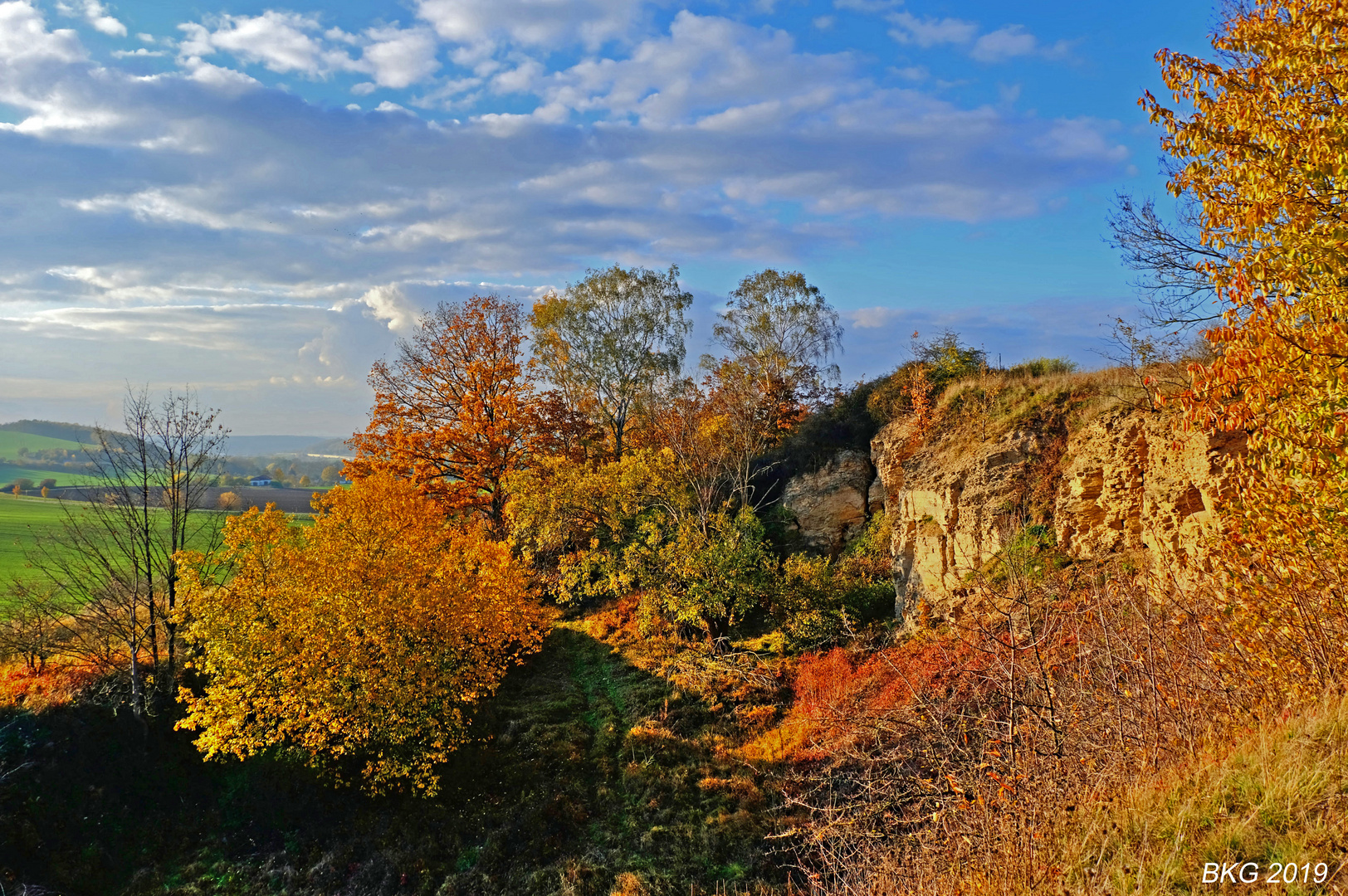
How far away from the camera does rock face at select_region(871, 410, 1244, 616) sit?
1191 cm

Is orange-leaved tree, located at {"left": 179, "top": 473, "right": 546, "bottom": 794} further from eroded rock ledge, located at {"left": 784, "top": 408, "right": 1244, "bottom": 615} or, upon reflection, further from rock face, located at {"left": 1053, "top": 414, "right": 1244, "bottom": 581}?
rock face, located at {"left": 1053, "top": 414, "right": 1244, "bottom": 581}

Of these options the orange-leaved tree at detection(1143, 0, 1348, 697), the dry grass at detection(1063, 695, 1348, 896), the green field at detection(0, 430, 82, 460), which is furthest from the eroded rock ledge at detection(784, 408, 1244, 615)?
the green field at detection(0, 430, 82, 460)

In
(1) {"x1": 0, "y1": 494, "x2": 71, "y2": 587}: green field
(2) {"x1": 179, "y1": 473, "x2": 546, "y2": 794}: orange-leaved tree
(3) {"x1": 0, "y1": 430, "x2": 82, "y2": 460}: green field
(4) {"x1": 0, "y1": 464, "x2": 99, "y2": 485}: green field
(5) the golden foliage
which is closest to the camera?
(2) {"x1": 179, "y1": 473, "x2": 546, "y2": 794}: orange-leaved tree

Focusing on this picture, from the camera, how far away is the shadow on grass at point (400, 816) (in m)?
12.0

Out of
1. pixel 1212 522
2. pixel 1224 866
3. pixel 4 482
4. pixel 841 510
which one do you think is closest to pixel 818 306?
pixel 841 510

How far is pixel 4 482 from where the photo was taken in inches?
3206

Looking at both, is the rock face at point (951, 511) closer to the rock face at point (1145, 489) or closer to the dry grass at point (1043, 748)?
the rock face at point (1145, 489)

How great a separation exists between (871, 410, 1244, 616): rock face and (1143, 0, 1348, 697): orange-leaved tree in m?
1.81

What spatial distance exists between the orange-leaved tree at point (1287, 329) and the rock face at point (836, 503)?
53.1 feet

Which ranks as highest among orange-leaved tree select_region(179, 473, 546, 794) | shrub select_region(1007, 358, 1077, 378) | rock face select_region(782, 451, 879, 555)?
shrub select_region(1007, 358, 1077, 378)

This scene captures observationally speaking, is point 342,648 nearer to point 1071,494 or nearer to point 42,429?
point 1071,494

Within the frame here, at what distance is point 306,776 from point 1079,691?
16.2 m

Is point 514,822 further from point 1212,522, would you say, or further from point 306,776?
point 1212,522

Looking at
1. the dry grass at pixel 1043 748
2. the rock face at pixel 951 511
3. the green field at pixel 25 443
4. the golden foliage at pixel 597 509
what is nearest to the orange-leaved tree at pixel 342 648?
the golden foliage at pixel 597 509
